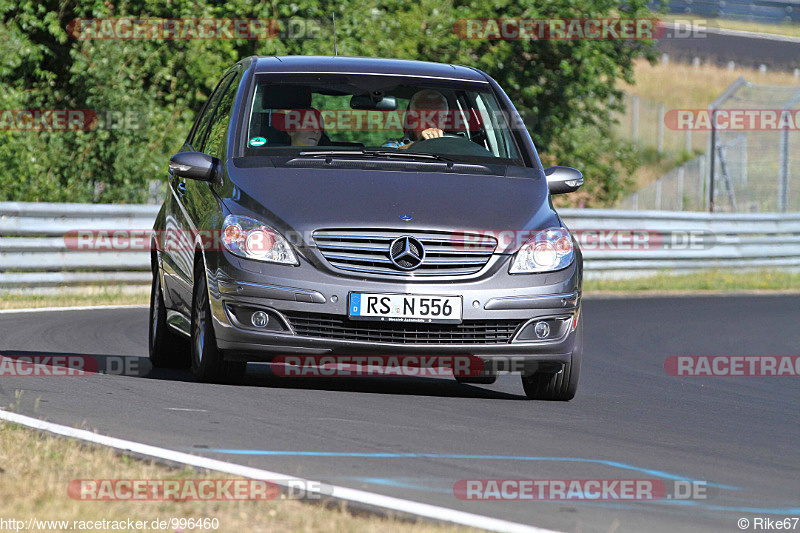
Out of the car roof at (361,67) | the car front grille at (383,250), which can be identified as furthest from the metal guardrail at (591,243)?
the car front grille at (383,250)

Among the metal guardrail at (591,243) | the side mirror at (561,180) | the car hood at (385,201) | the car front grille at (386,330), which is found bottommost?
the metal guardrail at (591,243)

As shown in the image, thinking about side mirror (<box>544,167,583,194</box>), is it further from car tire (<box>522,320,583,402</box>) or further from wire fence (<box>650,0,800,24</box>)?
wire fence (<box>650,0,800,24</box>)

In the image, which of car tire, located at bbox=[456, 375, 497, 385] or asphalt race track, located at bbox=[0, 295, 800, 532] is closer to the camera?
asphalt race track, located at bbox=[0, 295, 800, 532]

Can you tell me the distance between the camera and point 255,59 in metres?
9.16

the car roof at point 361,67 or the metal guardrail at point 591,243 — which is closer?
the car roof at point 361,67

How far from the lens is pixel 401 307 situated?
7.40 metres

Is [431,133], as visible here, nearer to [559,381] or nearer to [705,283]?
[559,381]

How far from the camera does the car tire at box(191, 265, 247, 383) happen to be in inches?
305

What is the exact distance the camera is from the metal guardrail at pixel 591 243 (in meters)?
15.3

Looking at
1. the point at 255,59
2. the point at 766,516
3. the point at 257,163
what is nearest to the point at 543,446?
the point at 766,516

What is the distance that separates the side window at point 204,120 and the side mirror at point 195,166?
1.18 m

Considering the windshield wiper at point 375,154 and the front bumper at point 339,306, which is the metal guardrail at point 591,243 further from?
the front bumper at point 339,306

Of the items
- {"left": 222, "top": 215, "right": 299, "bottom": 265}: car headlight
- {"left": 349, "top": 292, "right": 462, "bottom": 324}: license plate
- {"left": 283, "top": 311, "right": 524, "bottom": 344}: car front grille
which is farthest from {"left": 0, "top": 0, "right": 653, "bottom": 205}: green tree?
{"left": 349, "top": 292, "right": 462, "bottom": 324}: license plate

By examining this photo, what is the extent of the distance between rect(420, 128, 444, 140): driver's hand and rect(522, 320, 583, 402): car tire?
1.58 meters
